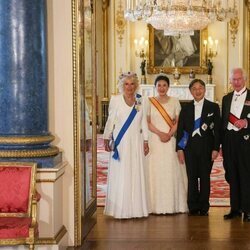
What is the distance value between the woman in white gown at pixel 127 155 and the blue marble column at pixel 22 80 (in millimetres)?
1833

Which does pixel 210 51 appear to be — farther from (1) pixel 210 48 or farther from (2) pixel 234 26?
(2) pixel 234 26

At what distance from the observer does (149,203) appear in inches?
265

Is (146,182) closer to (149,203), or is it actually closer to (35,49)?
(149,203)

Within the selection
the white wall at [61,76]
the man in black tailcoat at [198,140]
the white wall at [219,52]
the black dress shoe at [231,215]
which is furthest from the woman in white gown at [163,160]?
the white wall at [219,52]

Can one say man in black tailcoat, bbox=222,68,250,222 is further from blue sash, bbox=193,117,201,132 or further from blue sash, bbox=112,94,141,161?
blue sash, bbox=112,94,141,161

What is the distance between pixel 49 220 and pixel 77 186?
0.57 meters

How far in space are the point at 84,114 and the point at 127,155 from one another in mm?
992

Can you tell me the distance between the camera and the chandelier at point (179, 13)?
12.3m

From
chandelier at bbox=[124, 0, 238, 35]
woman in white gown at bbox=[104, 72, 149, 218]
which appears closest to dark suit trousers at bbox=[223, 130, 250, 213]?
woman in white gown at bbox=[104, 72, 149, 218]

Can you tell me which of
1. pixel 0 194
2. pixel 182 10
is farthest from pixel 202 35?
pixel 0 194

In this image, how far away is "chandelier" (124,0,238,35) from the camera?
12320 millimetres

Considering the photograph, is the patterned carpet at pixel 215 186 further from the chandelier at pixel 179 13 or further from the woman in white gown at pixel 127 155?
the chandelier at pixel 179 13

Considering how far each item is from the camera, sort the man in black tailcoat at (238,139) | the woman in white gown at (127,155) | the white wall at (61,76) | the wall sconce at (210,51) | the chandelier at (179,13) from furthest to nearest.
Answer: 1. the wall sconce at (210,51)
2. the chandelier at (179,13)
3. the woman in white gown at (127,155)
4. the man in black tailcoat at (238,139)
5. the white wall at (61,76)

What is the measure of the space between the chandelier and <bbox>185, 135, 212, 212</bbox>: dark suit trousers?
6.31 metres
